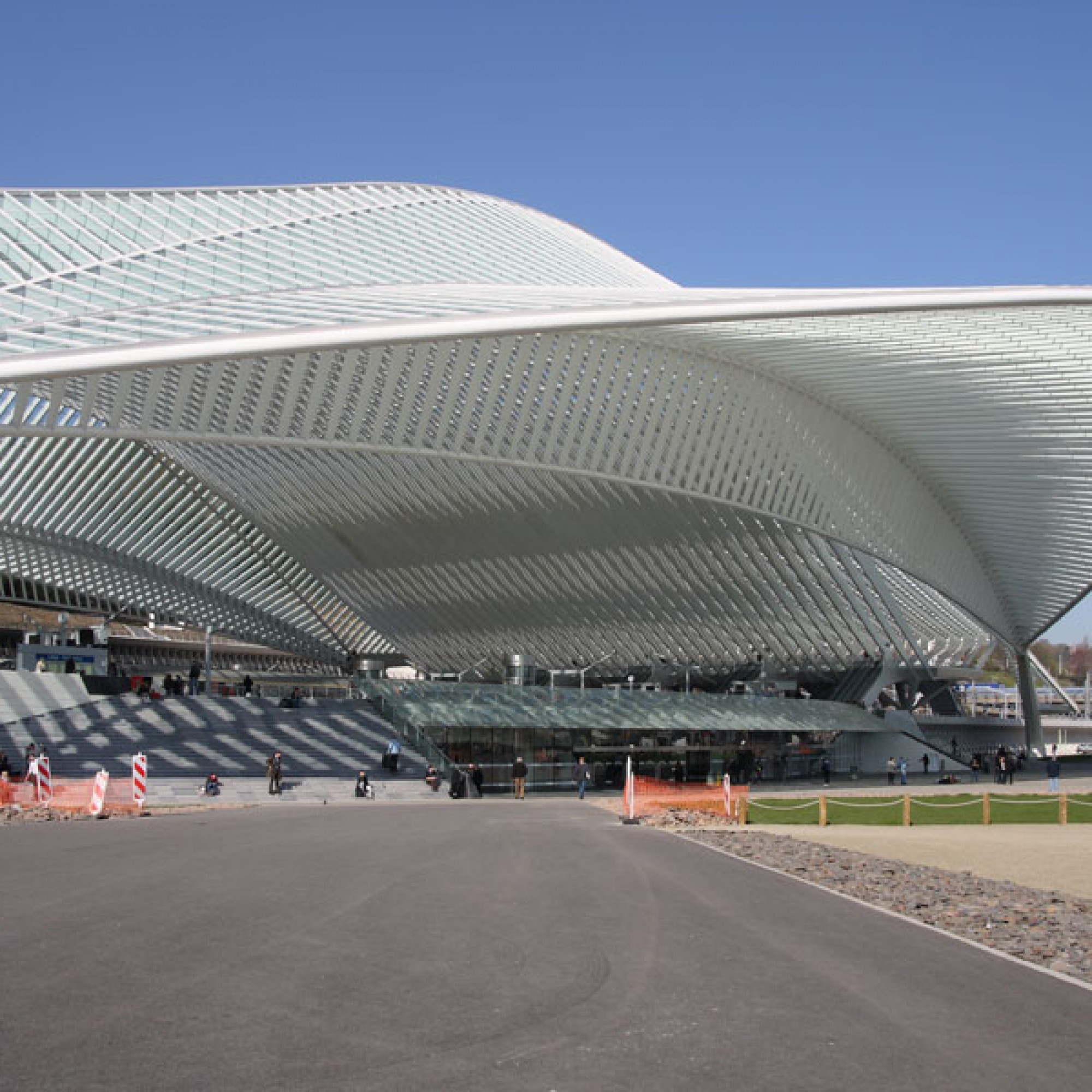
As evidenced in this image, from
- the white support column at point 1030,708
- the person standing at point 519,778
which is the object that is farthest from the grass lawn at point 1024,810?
the white support column at point 1030,708

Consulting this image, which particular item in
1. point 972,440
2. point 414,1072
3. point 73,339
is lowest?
point 414,1072

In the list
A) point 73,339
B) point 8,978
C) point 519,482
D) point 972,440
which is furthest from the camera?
point 519,482

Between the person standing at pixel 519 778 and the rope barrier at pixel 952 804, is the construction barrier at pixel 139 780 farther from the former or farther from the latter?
the rope barrier at pixel 952 804

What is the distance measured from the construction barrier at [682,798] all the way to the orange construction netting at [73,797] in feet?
34.6

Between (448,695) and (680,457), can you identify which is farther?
(448,695)

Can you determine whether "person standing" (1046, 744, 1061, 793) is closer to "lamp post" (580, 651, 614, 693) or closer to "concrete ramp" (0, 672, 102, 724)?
"lamp post" (580, 651, 614, 693)

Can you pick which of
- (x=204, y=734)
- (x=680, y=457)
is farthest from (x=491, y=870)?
(x=204, y=734)

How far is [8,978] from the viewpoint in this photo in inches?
336

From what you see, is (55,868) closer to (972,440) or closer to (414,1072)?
(414,1072)

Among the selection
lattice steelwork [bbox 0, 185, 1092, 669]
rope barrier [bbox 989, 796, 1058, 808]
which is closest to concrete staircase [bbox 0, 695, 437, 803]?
lattice steelwork [bbox 0, 185, 1092, 669]

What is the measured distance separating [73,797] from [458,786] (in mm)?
11044

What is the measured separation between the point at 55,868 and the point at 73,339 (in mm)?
11125

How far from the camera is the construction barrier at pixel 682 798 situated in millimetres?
28422

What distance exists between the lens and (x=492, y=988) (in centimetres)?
869
